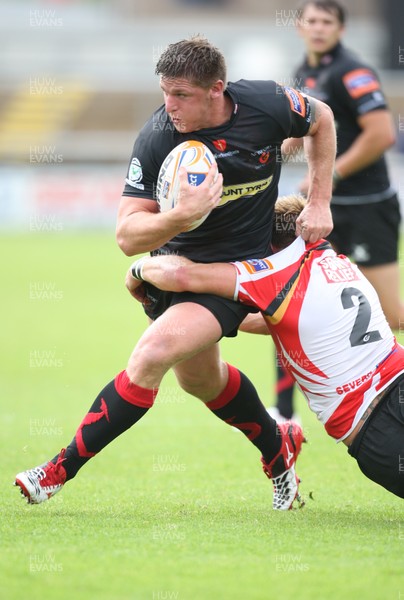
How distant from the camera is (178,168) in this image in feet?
15.4

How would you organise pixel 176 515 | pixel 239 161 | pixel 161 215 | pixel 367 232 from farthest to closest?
pixel 367 232, pixel 239 161, pixel 176 515, pixel 161 215

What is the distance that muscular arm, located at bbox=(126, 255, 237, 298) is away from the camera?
4906 millimetres

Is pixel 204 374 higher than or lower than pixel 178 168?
lower

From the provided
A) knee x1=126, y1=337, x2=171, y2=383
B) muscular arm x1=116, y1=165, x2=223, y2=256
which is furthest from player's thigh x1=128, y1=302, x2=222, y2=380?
muscular arm x1=116, y1=165, x2=223, y2=256

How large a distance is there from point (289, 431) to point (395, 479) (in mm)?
929

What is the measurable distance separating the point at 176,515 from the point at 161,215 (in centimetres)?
144

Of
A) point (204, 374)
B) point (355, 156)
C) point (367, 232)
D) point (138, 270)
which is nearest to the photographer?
point (138, 270)

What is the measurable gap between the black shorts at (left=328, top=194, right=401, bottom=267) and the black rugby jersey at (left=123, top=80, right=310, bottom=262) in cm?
233

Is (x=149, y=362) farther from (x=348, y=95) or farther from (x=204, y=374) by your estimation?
(x=348, y=95)

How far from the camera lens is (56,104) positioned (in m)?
36.3

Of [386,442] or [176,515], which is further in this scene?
[176,515]

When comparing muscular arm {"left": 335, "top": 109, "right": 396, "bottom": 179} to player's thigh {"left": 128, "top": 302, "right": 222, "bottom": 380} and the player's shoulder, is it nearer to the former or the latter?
the player's shoulder

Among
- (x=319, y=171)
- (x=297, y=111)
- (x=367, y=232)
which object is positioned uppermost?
(x=297, y=111)

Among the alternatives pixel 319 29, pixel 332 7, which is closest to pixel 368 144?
pixel 319 29
